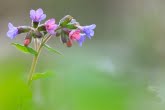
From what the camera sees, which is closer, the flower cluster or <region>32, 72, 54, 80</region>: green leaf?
<region>32, 72, 54, 80</region>: green leaf

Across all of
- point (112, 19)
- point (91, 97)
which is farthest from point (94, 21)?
point (91, 97)

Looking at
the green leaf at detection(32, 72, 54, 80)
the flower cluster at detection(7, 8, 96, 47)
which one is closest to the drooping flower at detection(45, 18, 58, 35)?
the flower cluster at detection(7, 8, 96, 47)

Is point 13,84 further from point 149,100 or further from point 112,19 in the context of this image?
point 112,19

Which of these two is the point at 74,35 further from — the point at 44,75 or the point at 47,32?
the point at 44,75

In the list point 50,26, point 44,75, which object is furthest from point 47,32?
point 44,75

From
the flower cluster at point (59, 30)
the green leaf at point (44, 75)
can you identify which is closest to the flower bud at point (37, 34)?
the flower cluster at point (59, 30)

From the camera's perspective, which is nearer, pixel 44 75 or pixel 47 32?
pixel 44 75

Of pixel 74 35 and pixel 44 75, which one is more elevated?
pixel 74 35

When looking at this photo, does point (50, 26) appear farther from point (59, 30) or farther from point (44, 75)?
point (44, 75)

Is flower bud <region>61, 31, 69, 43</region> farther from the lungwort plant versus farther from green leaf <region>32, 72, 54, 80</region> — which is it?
green leaf <region>32, 72, 54, 80</region>

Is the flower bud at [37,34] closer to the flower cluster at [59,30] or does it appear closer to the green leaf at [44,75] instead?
the flower cluster at [59,30]

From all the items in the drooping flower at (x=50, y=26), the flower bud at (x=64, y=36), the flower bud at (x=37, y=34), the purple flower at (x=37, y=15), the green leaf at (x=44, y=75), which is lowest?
the green leaf at (x=44, y=75)
